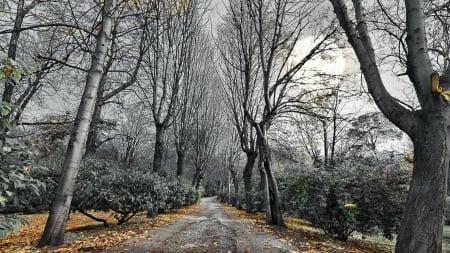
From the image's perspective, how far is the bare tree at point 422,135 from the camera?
2855mm

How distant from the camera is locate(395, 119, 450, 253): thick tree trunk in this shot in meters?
2.83

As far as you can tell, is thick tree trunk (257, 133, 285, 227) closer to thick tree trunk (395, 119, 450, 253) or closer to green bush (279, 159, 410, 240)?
green bush (279, 159, 410, 240)

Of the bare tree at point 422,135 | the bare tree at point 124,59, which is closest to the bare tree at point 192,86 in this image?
the bare tree at point 124,59

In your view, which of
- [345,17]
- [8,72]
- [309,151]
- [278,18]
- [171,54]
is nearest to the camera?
[8,72]

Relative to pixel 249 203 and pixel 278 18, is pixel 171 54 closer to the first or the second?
pixel 278 18

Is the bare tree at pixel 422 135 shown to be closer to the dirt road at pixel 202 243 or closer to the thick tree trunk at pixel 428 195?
the thick tree trunk at pixel 428 195

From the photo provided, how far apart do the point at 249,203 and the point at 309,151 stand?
37.4 ft

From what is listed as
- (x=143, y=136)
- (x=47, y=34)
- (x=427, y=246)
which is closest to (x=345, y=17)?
(x=427, y=246)

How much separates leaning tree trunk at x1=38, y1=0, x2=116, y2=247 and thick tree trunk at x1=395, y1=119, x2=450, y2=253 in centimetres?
496

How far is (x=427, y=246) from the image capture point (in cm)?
280

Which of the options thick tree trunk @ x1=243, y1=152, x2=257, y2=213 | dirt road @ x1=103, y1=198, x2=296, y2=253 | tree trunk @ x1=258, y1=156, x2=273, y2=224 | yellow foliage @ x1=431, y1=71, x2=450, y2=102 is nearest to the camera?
yellow foliage @ x1=431, y1=71, x2=450, y2=102

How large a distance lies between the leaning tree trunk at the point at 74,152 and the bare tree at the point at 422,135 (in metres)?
4.80

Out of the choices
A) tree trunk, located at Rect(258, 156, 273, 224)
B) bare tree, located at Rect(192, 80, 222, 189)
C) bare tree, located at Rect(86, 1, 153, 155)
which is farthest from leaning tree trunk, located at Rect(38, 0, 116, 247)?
bare tree, located at Rect(192, 80, 222, 189)

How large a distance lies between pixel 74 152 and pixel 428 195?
5.34 metres
